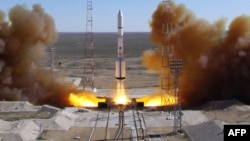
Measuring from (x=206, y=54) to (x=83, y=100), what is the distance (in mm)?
11125

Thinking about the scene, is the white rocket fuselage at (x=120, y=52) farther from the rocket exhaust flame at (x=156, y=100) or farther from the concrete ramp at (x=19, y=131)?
the concrete ramp at (x=19, y=131)

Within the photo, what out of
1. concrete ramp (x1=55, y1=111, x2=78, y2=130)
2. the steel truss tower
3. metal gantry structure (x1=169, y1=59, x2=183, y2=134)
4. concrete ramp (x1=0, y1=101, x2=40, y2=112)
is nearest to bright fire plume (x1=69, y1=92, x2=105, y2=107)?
concrete ramp (x1=0, y1=101, x2=40, y2=112)

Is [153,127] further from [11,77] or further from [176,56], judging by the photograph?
[11,77]

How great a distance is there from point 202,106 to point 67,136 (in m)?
13.8

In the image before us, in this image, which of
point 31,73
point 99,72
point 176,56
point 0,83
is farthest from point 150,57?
point 99,72

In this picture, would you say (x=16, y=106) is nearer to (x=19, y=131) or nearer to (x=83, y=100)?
(x=83, y=100)

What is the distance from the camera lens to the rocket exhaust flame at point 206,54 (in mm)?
40219

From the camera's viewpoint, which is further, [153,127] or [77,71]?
[77,71]

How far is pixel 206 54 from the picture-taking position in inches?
1599

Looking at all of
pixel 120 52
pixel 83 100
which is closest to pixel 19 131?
pixel 120 52

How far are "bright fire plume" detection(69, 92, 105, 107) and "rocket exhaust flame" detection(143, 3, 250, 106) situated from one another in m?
5.85

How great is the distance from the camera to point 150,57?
41531mm

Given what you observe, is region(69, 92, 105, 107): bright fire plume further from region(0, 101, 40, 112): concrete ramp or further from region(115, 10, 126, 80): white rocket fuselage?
region(115, 10, 126, 80): white rocket fuselage

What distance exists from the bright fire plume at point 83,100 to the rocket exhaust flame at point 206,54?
230 inches
